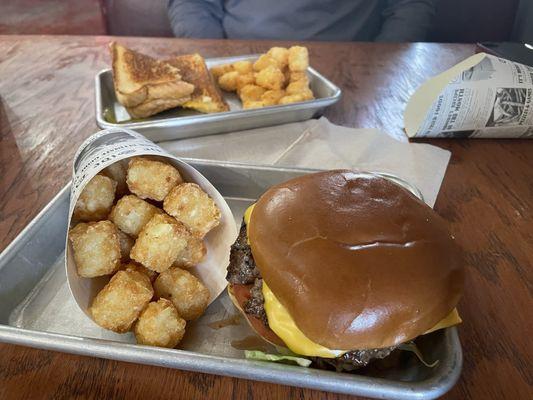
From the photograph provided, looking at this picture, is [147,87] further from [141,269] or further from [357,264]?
[357,264]

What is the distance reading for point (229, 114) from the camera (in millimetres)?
1277

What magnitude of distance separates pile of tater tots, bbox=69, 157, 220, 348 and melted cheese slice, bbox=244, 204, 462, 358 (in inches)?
5.9

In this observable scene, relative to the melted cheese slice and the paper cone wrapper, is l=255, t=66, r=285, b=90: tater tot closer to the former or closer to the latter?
the paper cone wrapper

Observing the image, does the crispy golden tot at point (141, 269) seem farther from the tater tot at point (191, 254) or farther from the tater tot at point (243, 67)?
the tater tot at point (243, 67)

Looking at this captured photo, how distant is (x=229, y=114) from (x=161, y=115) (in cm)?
28

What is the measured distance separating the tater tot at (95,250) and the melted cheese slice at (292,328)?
276mm

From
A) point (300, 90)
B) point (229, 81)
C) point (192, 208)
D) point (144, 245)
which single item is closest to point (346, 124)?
point (300, 90)

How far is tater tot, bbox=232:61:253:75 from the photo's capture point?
1592 mm

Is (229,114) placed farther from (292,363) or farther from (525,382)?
(525,382)

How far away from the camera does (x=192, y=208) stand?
2.66ft

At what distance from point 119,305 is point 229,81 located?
104cm

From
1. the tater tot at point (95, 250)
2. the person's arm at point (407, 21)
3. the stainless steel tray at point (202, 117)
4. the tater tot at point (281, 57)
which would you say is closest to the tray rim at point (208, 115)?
the stainless steel tray at point (202, 117)

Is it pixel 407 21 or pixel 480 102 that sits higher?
pixel 480 102

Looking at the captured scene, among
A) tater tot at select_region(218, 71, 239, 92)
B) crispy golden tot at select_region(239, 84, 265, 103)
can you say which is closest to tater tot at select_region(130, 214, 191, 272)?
crispy golden tot at select_region(239, 84, 265, 103)
